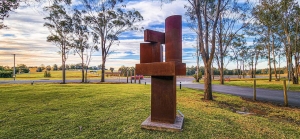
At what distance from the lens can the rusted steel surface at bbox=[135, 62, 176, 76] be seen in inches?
126

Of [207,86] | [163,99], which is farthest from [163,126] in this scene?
[207,86]

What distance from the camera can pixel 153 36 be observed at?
145 inches

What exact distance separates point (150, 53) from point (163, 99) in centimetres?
111

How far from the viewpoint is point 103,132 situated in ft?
11.1

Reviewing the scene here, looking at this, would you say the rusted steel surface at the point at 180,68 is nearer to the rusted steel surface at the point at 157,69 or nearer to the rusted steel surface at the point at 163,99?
the rusted steel surface at the point at 163,99

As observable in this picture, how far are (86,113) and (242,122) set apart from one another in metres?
4.40

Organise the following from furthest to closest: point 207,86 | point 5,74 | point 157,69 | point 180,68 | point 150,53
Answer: point 5,74 → point 207,86 → point 150,53 → point 180,68 → point 157,69

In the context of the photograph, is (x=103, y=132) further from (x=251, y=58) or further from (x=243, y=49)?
(x=251, y=58)

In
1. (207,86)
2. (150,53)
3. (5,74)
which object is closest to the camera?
(150,53)

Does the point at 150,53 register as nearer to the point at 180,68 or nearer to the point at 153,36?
the point at 153,36

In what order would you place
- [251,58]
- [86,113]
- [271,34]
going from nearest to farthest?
1. [86,113]
2. [271,34]
3. [251,58]

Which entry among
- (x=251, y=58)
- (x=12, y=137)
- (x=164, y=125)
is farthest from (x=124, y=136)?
(x=251, y=58)

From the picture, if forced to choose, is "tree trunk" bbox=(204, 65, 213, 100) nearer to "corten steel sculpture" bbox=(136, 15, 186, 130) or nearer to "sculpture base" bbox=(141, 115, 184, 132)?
"corten steel sculpture" bbox=(136, 15, 186, 130)

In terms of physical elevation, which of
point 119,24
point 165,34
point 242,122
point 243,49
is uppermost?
point 119,24
